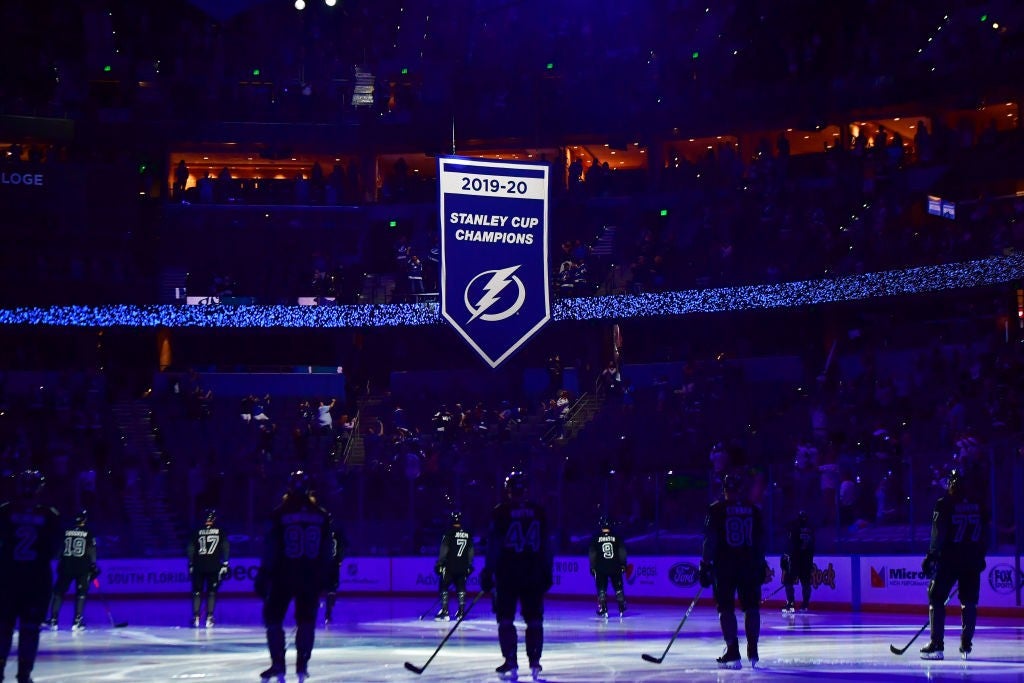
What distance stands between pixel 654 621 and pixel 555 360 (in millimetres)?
18244

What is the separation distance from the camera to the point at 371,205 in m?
45.7

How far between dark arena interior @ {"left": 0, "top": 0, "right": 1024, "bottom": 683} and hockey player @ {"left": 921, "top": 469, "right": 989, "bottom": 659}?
748 centimetres

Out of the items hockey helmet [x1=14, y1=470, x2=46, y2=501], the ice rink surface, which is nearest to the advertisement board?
the ice rink surface

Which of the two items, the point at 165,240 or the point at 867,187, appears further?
the point at 165,240

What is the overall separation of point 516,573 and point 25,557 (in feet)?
14.3

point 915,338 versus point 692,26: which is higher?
point 692,26

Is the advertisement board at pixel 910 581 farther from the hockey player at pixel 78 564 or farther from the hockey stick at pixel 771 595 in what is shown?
→ the hockey player at pixel 78 564

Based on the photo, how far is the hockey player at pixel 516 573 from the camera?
48.3 feet

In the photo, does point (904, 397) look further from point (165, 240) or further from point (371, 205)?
point (165, 240)

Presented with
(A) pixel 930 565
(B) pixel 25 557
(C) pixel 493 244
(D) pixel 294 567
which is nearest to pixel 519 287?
(C) pixel 493 244

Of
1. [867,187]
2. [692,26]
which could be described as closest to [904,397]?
[867,187]

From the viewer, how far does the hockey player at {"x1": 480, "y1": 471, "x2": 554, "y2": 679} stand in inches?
579

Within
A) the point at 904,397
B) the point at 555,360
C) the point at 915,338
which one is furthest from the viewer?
the point at 555,360

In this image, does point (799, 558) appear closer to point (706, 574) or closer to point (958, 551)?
point (958, 551)
